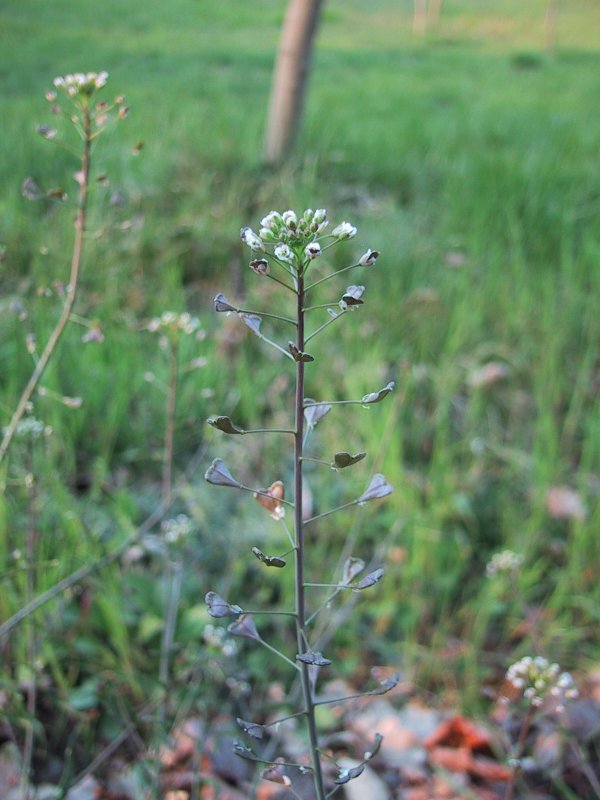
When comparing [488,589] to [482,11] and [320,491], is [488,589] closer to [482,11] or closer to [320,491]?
[320,491]

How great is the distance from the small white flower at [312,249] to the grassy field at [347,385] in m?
0.58

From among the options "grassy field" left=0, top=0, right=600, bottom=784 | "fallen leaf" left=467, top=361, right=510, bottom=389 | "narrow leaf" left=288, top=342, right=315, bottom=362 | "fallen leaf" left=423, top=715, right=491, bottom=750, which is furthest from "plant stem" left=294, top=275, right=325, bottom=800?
"fallen leaf" left=467, top=361, right=510, bottom=389

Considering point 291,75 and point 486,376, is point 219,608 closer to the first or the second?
point 486,376

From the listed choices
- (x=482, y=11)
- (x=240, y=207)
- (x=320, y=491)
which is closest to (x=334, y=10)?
(x=482, y=11)

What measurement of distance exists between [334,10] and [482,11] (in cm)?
361

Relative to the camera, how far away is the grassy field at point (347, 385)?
5.22ft

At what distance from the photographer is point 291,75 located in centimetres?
379

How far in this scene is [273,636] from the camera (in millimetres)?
1668

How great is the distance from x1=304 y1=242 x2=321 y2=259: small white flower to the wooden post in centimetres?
343

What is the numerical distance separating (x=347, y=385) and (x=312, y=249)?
1638 millimetres

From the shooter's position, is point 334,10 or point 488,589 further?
point 334,10

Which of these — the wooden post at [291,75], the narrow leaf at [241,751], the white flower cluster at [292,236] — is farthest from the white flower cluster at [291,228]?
the wooden post at [291,75]

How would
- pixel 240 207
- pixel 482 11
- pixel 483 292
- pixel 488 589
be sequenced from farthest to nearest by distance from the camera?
pixel 482 11
pixel 240 207
pixel 483 292
pixel 488 589

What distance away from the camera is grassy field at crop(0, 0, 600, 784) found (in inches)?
62.6
